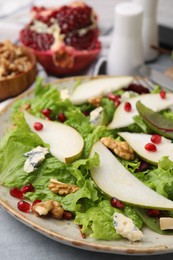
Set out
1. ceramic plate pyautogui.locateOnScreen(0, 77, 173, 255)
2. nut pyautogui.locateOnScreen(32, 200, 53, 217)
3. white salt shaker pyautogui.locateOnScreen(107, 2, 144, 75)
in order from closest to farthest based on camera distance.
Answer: ceramic plate pyautogui.locateOnScreen(0, 77, 173, 255) < nut pyautogui.locateOnScreen(32, 200, 53, 217) < white salt shaker pyautogui.locateOnScreen(107, 2, 144, 75)

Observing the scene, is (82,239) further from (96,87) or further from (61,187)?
(96,87)

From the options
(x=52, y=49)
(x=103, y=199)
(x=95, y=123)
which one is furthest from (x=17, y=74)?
(x=103, y=199)

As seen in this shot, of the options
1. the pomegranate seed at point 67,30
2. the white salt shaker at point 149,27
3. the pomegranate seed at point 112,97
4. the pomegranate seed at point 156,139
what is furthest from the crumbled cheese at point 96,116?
the white salt shaker at point 149,27

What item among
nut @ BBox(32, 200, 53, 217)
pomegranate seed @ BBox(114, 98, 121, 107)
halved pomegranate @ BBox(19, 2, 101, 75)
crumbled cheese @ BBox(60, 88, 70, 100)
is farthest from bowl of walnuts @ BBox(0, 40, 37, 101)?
nut @ BBox(32, 200, 53, 217)

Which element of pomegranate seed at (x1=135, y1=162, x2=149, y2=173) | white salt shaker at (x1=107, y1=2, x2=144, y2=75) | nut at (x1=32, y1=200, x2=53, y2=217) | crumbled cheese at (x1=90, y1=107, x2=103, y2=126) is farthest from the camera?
white salt shaker at (x1=107, y1=2, x2=144, y2=75)

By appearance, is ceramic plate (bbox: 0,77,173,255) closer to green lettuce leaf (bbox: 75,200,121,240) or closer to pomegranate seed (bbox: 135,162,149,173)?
green lettuce leaf (bbox: 75,200,121,240)

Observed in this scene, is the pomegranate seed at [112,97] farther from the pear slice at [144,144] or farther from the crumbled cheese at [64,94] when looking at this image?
the pear slice at [144,144]
